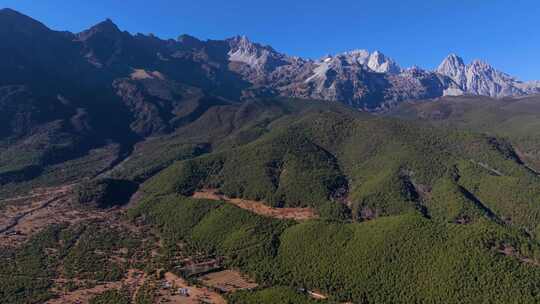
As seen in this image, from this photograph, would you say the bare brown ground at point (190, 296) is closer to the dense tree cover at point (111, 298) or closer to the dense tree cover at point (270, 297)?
the dense tree cover at point (270, 297)

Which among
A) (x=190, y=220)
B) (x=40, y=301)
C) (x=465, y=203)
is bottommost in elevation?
(x=40, y=301)

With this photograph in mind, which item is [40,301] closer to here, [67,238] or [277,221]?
[67,238]

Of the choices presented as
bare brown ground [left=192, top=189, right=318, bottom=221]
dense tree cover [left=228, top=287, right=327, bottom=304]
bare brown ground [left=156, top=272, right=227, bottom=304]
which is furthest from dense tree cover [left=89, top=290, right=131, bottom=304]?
bare brown ground [left=192, top=189, right=318, bottom=221]

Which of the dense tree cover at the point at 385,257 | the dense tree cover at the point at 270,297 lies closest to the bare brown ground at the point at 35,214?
the dense tree cover at the point at 385,257

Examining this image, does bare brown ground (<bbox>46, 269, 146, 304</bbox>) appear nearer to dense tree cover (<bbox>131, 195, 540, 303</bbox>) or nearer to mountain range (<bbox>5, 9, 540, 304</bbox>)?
mountain range (<bbox>5, 9, 540, 304</bbox>)

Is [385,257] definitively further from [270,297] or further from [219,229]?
[219,229]

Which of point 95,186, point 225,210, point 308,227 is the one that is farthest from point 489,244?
point 95,186

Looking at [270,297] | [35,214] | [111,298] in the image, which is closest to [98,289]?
[111,298]
